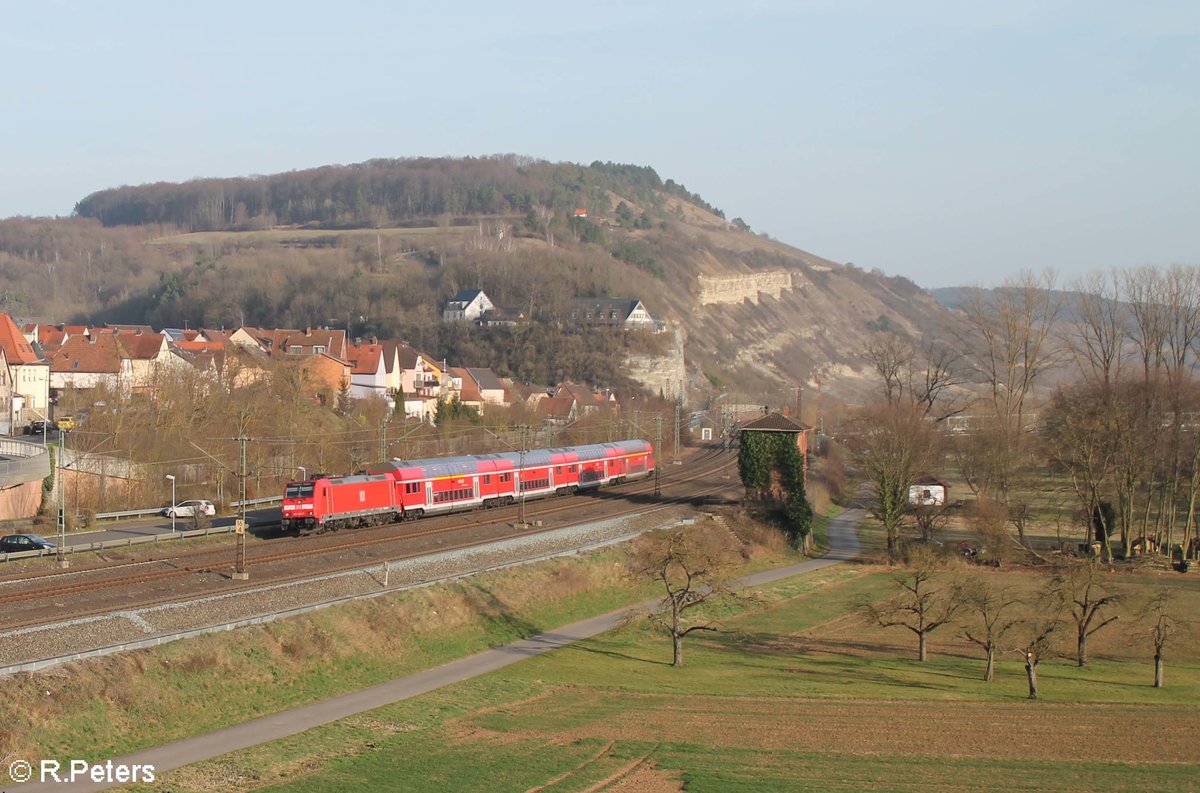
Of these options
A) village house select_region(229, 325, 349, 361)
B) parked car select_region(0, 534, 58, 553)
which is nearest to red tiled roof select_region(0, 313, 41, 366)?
village house select_region(229, 325, 349, 361)

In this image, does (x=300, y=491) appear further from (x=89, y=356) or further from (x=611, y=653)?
(x=89, y=356)

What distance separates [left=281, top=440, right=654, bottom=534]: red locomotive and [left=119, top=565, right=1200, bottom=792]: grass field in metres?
15.3

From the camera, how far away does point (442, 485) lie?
186 ft

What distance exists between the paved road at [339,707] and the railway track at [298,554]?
6.90 metres

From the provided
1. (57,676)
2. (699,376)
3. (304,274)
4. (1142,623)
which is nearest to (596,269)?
(699,376)

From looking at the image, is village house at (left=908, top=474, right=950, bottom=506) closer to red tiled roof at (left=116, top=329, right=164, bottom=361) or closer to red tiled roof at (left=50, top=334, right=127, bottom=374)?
red tiled roof at (left=50, top=334, right=127, bottom=374)

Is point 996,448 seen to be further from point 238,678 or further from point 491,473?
point 238,678

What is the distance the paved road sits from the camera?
24266 mm

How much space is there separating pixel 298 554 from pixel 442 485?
1403 centimetres

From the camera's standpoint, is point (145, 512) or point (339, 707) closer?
point (339, 707)

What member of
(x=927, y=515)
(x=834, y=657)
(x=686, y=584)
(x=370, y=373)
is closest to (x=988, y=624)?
(x=834, y=657)

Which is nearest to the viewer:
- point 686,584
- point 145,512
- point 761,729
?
point 761,729

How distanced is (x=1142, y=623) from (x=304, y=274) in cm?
15788

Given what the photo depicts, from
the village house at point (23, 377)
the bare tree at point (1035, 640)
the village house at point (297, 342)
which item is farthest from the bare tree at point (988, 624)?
the village house at point (297, 342)
